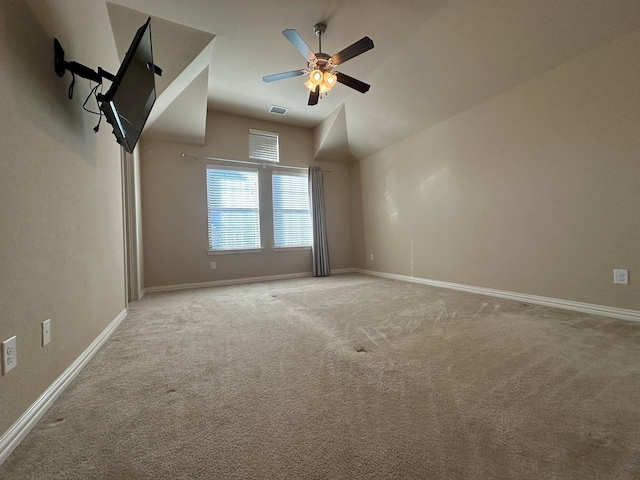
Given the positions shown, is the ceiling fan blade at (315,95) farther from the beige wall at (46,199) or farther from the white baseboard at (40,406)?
the white baseboard at (40,406)

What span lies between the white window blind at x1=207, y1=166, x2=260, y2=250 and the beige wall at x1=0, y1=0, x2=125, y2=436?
2504 millimetres

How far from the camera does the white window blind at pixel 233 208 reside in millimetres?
4652

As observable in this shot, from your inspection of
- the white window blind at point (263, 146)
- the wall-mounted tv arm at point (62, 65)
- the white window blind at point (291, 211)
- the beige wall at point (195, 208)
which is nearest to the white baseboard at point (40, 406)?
the wall-mounted tv arm at point (62, 65)

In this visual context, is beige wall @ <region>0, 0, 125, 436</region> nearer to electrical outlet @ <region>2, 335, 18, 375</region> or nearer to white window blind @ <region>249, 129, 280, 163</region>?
electrical outlet @ <region>2, 335, 18, 375</region>

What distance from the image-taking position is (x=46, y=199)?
1.34 meters

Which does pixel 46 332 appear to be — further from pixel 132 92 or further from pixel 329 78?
pixel 329 78

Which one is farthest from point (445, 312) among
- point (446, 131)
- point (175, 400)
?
point (446, 131)

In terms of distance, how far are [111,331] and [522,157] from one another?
4414 millimetres

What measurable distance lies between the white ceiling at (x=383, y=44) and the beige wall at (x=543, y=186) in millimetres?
257

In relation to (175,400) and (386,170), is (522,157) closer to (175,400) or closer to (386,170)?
(386,170)

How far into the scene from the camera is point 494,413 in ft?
3.70

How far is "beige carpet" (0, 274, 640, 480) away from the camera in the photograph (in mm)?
890

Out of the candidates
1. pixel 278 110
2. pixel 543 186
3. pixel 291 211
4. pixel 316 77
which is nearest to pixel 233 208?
pixel 291 211

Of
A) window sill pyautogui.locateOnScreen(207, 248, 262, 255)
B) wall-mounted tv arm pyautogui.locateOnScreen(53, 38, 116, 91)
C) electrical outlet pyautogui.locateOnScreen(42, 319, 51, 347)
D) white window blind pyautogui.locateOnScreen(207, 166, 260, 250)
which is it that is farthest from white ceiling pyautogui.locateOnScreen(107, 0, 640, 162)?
electrical outlet pyautogui.locateOnScreen(42, 319, 51, 347)
